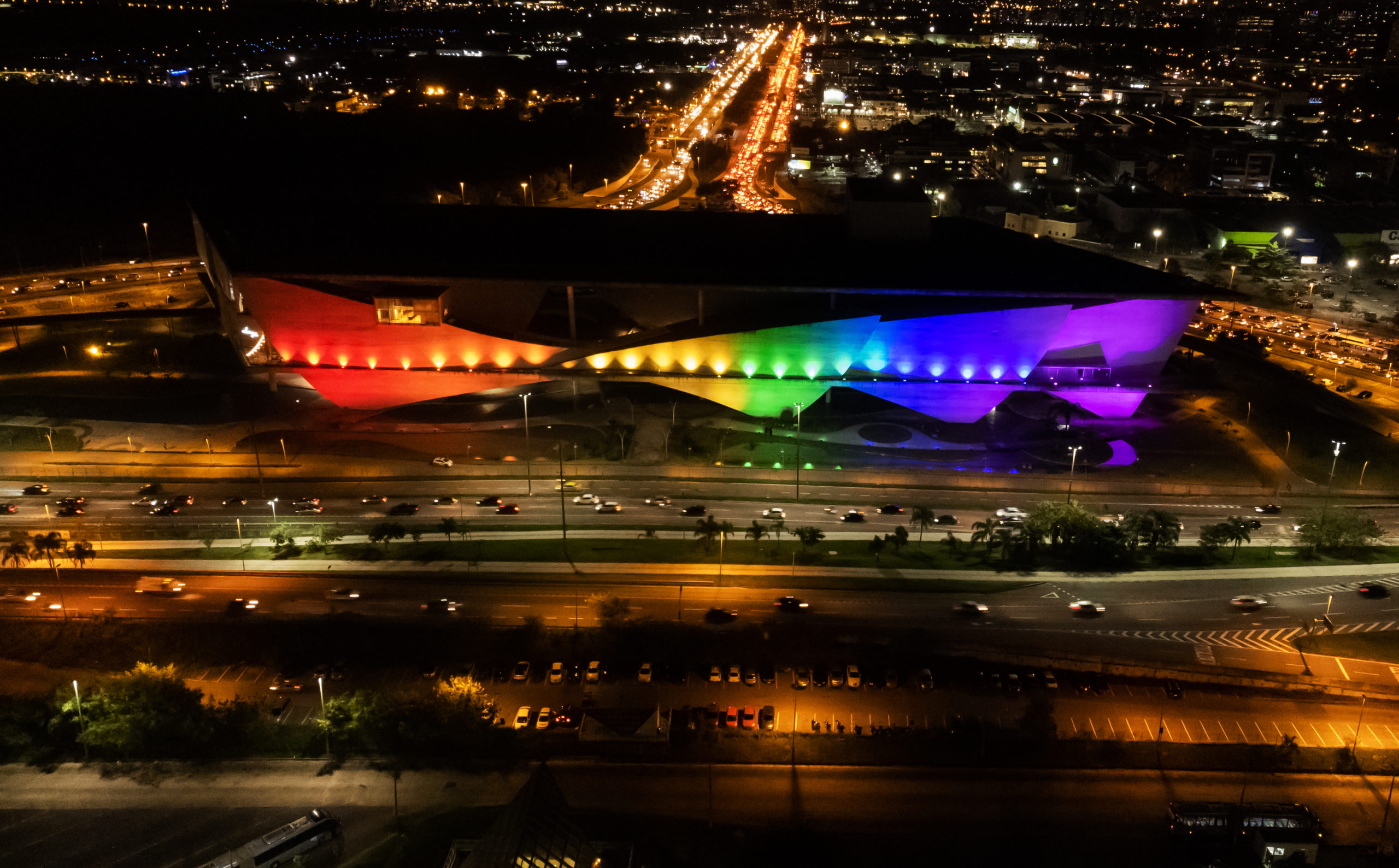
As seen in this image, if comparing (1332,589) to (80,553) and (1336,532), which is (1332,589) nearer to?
(1336,532)

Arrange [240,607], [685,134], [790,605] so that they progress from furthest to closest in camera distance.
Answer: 1. [685,134]
2. [790,605]
3. [240,607]

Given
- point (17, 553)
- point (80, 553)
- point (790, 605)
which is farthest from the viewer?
point (17, 553)

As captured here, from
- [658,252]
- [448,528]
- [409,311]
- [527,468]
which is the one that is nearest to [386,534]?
[448,528]

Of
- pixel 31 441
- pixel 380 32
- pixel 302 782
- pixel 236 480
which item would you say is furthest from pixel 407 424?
pixel 380 32

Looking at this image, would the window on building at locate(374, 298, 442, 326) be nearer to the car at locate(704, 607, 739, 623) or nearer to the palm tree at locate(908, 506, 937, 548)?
the car at locate(704, 607, 739, 623)

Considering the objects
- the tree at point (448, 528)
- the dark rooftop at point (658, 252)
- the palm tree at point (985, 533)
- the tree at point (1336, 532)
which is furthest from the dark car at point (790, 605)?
the tree at point (1336, 532)

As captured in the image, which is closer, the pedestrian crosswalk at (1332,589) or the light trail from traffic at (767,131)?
the pedestrian crosswalk at (1332,589)

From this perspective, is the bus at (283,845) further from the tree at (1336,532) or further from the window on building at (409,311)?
the tree at (1336,532)

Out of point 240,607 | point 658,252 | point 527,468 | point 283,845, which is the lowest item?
point 283,845
